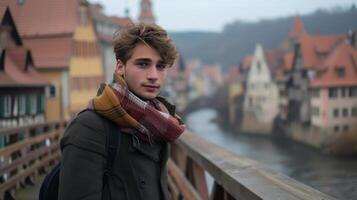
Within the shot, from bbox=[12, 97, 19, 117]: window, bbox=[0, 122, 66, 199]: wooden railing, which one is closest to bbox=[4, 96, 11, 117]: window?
bbox=[12, 97, 19, 117]: window

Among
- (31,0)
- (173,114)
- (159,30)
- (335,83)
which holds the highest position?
(31,0)

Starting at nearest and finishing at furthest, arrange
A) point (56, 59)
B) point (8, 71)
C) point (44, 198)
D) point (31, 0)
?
1. point (44, 198)
2. point (31, 0)
3. point (8, 71)
4. point (56, 59)

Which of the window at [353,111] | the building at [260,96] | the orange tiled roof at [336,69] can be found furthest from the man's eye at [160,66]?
the building at [260,96]

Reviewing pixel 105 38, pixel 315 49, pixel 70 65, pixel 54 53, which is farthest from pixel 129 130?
pixel 315 49

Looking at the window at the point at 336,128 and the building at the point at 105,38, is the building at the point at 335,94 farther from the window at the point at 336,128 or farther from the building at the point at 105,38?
the building at the point at 105,38

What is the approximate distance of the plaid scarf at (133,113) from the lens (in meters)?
2.04

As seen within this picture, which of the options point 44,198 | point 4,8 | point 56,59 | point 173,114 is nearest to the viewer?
point 44,198

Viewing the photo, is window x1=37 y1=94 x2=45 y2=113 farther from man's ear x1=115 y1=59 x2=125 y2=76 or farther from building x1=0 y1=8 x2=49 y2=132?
man's ear x1=115 y1=59 x2=125 y2=76

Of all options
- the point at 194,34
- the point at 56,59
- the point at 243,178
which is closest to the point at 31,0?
the point at 243,178

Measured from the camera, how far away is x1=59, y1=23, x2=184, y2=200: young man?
191 cm

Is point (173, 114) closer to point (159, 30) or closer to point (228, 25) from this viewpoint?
point (159, 30)

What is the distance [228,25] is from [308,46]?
68.5m

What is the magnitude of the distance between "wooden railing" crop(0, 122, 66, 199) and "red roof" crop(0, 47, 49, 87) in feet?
13.1

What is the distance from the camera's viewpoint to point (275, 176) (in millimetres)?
2604
